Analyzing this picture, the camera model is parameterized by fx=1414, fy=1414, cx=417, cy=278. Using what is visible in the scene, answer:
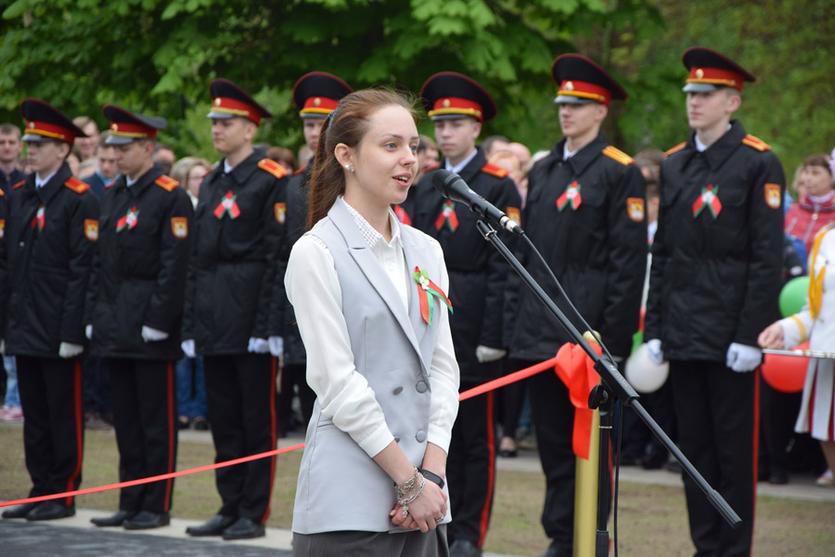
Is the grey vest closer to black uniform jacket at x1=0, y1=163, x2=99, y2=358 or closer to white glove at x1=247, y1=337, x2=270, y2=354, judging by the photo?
white glove at x1=247, y1=337, x2=270, y2=354

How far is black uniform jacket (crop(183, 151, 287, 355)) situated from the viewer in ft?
27.4

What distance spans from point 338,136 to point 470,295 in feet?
11.7

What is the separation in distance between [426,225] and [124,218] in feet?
6.24

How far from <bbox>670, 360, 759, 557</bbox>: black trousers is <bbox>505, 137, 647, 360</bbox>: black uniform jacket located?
0.52 meters

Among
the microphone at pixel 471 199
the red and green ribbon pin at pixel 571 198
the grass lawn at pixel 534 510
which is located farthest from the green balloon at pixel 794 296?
the microphone at pixel 471 199

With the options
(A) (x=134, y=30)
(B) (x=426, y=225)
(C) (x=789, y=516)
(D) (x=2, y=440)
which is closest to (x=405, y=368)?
(B) (x=426, y=225)

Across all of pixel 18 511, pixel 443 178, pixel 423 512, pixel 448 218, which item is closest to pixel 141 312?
pixel 18 511

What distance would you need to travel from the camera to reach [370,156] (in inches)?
174

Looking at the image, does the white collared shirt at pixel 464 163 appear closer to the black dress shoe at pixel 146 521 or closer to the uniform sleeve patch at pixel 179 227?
the uniform sleeve patch at pixel 179 227

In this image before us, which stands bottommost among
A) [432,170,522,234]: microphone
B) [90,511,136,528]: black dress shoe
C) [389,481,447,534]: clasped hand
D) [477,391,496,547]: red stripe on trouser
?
[90,511,136,528]: black dress shoe

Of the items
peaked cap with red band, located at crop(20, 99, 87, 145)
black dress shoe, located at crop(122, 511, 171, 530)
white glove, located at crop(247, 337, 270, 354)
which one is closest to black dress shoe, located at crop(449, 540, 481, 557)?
white glove, located at crop(247, 337, 270, 354)

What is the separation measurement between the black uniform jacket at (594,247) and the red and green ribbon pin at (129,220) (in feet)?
8.31

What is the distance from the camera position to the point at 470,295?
7984mm

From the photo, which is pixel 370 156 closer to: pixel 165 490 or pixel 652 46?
pixel 165 490
